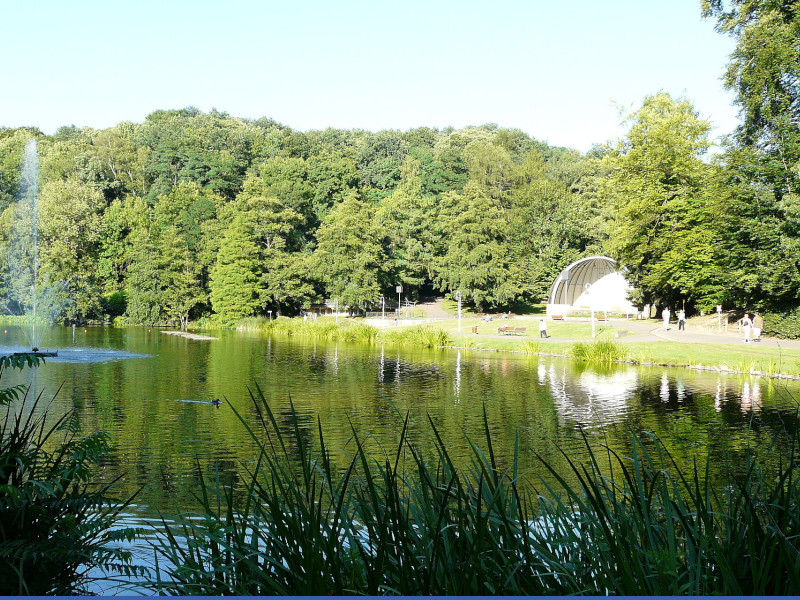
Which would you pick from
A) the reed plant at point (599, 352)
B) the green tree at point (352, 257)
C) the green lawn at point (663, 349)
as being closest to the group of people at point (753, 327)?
the green lawn at point (663, 349)

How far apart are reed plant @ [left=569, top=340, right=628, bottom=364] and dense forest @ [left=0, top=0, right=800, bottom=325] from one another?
5766 millimetres

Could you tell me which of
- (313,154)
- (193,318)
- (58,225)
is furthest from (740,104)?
(313,154)

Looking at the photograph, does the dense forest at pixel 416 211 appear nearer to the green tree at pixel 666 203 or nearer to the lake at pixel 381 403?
the green tree at pixel 666 203

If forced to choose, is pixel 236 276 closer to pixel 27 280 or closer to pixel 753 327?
pixel 27 280

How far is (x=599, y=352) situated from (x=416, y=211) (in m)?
33.4

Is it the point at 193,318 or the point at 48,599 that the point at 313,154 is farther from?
the point at 48,599

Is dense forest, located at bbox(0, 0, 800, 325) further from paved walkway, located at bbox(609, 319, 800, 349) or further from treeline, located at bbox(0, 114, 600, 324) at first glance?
paved walkway, located at bbox(609, 319, 800, 349)

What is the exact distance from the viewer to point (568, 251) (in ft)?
180

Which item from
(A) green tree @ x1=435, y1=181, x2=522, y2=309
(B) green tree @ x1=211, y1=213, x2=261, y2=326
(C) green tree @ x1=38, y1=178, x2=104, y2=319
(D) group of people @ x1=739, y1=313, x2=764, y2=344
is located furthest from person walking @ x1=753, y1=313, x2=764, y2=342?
(C) green tree @ x1=38, y1=178, x2=104, y2=319

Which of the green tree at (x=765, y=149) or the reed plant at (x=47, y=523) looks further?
the green tree at (x=765, y=149)

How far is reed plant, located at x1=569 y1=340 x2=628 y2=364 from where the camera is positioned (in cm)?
2758

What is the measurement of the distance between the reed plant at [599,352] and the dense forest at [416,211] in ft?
18.9

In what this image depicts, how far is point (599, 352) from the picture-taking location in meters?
27.9

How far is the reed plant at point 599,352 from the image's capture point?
27578mm
